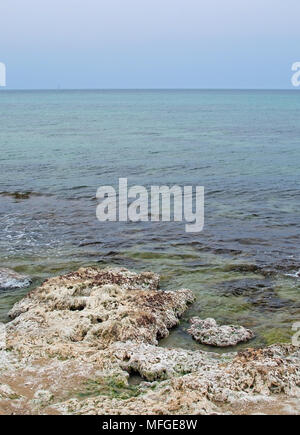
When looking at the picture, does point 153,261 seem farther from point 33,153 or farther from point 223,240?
point 33,153

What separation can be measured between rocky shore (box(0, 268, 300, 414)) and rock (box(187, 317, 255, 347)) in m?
0.20

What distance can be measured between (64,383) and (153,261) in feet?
32.4

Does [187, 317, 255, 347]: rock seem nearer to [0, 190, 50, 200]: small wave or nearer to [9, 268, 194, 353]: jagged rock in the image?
[9, 268, 194, 353]: jagged rock

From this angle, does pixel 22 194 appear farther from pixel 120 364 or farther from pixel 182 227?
pixel 120 364

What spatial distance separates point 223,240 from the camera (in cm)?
2303

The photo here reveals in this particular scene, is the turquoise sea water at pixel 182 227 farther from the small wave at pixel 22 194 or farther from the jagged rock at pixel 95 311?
the jagged rock at pixel 95 311

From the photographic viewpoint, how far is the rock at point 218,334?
13863mm

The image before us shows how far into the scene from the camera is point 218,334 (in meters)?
14.1

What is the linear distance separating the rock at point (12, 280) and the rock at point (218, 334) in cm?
730

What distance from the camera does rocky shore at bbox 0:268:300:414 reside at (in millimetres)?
10406

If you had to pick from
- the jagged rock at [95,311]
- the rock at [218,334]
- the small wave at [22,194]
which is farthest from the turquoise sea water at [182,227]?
the jagged rock at [95,311]

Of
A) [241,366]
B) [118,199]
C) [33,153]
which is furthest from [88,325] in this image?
[33,153]

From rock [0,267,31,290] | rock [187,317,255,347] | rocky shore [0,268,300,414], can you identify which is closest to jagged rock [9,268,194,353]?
rocky shore [0,268,300,414]
